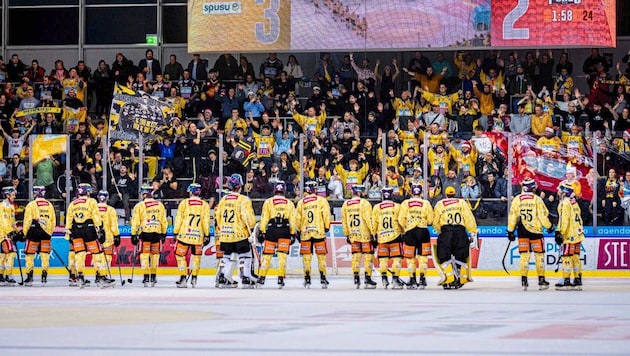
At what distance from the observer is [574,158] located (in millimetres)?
27750

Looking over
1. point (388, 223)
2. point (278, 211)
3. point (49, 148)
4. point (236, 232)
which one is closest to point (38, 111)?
point (49, 148)

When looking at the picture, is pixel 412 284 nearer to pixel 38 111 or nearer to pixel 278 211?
pixel 278 211

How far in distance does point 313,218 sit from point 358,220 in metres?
0.83

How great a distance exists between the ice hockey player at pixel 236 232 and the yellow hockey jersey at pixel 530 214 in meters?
4.64

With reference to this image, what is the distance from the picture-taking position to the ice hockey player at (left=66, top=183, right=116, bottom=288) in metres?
24.6

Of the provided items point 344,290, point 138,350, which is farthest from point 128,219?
point 138,350

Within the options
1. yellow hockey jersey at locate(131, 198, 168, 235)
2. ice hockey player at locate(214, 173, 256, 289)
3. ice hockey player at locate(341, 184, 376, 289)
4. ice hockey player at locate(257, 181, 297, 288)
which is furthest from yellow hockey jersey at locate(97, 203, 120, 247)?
ice hockey player at locate(341, 184, 376, 289)

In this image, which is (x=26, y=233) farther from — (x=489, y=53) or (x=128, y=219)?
(x=489, y=53)

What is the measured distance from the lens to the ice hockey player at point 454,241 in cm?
2344

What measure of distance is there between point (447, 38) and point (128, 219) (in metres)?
8.63

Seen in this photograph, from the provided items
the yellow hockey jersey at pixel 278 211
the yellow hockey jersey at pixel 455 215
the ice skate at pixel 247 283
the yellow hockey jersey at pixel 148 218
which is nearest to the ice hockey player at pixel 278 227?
the yellow hockey jersey at pixel 278 211

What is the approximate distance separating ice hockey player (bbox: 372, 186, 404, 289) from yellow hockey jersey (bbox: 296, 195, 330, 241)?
896 millimetres

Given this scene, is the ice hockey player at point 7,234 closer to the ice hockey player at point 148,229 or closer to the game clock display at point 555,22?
the ice hockey player at point 148,229

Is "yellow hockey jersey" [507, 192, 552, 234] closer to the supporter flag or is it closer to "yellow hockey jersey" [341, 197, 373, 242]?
"yellow hockey jersey" [341, 197, 373, 242]
